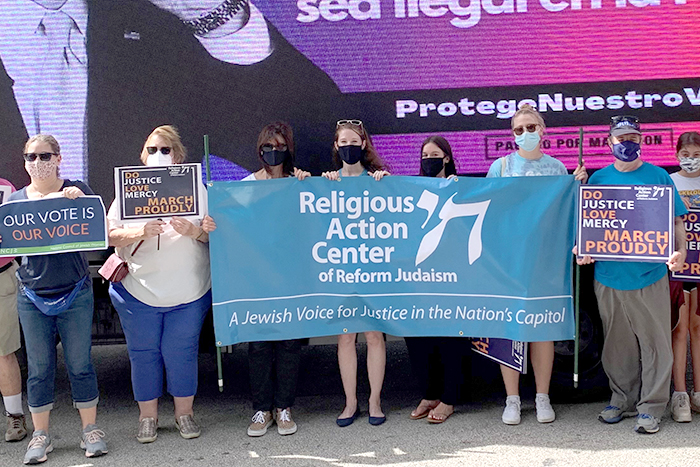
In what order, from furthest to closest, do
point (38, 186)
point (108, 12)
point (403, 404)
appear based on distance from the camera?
point (403, 404) → point (108, 12) → point (38, 186)

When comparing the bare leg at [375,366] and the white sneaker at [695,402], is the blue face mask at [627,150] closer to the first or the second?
the white sneaker at [695,402]

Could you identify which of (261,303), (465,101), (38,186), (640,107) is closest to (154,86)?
(38,186)

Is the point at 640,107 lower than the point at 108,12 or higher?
lower

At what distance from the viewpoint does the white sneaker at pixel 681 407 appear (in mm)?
4820

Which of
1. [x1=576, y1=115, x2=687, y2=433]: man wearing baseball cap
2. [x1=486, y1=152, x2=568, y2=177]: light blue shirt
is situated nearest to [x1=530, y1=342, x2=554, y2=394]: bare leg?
[x1=576, y1=115, x2=687, y2=433]: man wearing baseball cap

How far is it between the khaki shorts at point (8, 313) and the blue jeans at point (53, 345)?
39 cm

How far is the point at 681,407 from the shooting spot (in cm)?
485

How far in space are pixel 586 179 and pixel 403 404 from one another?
1963 mm

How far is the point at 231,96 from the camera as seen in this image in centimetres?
504

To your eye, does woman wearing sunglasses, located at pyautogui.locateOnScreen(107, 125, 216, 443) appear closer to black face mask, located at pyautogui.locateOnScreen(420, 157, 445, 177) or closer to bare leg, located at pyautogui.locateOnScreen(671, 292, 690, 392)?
black face mask, located at pyautogui.locateOnScreen(420, 157, 445, 177)

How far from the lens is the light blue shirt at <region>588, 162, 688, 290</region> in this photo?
464 centimetres

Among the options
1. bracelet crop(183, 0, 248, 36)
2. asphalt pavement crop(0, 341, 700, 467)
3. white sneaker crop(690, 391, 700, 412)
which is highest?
bracelet crop(183, 0, 248, 36)

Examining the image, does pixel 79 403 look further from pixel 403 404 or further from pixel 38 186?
pixel 403 404

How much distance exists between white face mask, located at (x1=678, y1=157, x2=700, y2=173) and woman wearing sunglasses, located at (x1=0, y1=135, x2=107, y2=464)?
144 inches
